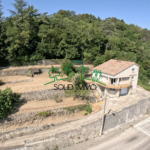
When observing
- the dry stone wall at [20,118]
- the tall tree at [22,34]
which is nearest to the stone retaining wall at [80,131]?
the dry stone wall at [20,118]

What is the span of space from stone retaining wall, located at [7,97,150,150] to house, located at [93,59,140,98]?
12.5 feet

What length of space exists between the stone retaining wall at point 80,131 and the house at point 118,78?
3.82 meters

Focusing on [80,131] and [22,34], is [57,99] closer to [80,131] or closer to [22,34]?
[80,131]

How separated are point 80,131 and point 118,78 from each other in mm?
11417

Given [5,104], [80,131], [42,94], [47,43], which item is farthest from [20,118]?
[47,43]

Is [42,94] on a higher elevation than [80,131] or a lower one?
higher

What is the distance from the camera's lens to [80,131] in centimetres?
1675

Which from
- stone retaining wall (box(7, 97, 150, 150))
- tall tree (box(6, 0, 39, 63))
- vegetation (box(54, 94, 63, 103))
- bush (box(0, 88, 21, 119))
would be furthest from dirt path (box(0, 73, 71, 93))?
stone retaining wall (box(7, 97, 150, 150))

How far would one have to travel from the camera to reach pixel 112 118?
19.0 metres

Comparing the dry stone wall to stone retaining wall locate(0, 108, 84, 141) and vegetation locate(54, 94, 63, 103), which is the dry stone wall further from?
vegetation locate(54, 94, 63, 103)

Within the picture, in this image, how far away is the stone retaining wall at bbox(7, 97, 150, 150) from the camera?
Result: 15.1m

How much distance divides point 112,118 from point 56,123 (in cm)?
803

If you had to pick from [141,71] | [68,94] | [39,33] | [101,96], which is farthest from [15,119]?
[141,71]

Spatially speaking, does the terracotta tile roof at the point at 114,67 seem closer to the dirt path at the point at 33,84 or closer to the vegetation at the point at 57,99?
the dirt path at the point at 33,84
